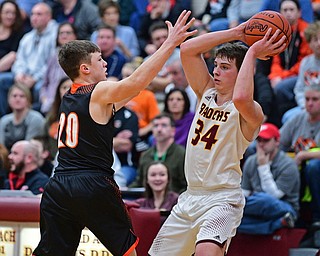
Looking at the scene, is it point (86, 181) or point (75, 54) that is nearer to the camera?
point (86, 181)

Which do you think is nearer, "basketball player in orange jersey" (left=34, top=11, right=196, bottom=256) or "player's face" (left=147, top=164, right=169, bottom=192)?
"basketball player in orange jersey" (left=34, top=11, right=196, bottom=256)

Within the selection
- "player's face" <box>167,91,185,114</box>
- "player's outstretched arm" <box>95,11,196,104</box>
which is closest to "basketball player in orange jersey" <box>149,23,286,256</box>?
"player's outstretched arm" <box>95,11,196,104</box>

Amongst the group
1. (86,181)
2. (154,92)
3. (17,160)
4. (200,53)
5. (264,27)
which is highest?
(264,27)

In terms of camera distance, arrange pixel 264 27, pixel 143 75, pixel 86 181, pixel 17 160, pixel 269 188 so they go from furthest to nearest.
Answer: pixel 17 160 → pixel 269 188 → pixel 264 27 → pixel 86 181 → pixel 143 75

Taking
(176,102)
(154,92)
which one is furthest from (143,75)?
(154,92)

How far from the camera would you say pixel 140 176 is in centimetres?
1034

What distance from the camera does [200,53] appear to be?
6.97m

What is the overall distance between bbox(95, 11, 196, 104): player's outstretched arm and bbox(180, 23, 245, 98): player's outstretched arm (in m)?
0.53

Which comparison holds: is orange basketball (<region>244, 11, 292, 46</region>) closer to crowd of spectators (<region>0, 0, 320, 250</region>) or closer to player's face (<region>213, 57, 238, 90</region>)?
player's face (<region>213, 57, 238, 90</region>)

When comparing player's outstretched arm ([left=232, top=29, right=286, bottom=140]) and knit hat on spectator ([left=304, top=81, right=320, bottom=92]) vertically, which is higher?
player's outstretched arm ([left=232, top=29, right=286, bottom=140])

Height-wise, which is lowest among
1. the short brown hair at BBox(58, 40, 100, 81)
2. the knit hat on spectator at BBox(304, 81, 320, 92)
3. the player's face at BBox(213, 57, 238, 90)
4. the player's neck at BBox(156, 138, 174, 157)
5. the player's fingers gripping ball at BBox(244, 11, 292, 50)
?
the player's neck at BBox(156, 138, 174, 157)

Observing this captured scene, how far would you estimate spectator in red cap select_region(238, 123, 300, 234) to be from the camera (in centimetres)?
870

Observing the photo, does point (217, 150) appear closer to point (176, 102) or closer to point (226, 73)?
point (226, 73)

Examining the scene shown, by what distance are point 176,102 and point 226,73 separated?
14.3ft
